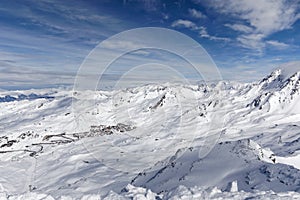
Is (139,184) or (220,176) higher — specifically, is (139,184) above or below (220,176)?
below

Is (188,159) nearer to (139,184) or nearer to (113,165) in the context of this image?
(139,184)

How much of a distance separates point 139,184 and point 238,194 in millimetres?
44072

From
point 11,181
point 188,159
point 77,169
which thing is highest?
point 188,159

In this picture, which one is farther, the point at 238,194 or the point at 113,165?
the point at 113,165

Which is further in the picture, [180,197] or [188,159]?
[188,159]

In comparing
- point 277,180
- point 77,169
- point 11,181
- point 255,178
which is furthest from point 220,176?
point 11,181

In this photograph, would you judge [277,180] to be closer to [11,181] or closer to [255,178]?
[255,178]

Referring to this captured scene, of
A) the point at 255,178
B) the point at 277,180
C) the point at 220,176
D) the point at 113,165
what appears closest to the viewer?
the point at 277,180

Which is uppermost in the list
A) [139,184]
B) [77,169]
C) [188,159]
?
[188,159]

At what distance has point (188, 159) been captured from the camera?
7988 centimetres

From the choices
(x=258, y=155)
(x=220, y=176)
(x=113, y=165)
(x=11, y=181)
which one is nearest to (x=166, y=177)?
(x=220, y=176)

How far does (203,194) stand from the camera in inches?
1332

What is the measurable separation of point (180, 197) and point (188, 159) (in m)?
47.3

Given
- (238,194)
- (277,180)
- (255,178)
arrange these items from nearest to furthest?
(238,194) → (277,180) → (255,178)
